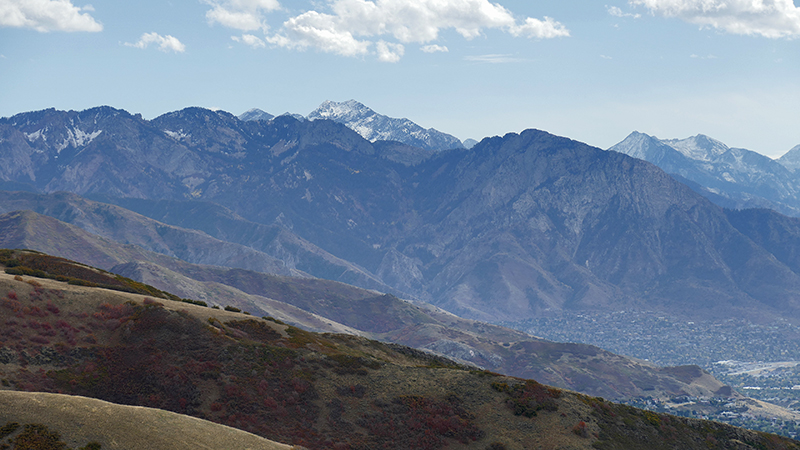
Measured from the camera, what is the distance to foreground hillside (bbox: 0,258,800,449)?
77062 millimetres

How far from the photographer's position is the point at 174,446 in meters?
54.9

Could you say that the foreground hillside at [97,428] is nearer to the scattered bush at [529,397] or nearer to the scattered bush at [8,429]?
the scattered bush at [8,429]

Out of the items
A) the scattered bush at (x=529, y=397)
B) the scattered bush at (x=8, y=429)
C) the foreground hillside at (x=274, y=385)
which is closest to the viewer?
the scattered bush at (x=8, y=429)

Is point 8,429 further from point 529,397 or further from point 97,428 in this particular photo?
point 529,397

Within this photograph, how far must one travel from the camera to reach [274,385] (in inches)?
3292

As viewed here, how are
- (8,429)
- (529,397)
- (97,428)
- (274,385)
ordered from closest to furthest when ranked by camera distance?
(8,429) → (97,428) → (274,385) → (529,397)

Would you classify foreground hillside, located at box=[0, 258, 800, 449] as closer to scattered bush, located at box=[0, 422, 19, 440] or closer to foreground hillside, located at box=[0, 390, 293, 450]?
foreground hillside, located at box=[0, 390, 293, 450]

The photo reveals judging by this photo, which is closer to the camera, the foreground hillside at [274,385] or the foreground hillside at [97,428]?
the foreground hillside at [97,428]

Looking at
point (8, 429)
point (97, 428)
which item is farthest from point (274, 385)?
point (8, 429)

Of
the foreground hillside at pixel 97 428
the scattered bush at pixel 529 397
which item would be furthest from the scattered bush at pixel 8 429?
the scattered bush at pixel 529 397

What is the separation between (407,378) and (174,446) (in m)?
42.5

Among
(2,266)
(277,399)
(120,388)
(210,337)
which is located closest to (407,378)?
(277,399)

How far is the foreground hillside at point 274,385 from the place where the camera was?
77062 mm

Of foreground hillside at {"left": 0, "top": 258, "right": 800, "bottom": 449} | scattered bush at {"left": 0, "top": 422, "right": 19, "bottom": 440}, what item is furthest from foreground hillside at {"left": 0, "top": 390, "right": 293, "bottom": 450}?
foreground hillside at {"left": 0, "top": 258, "right": 800, "bottom": 449}
